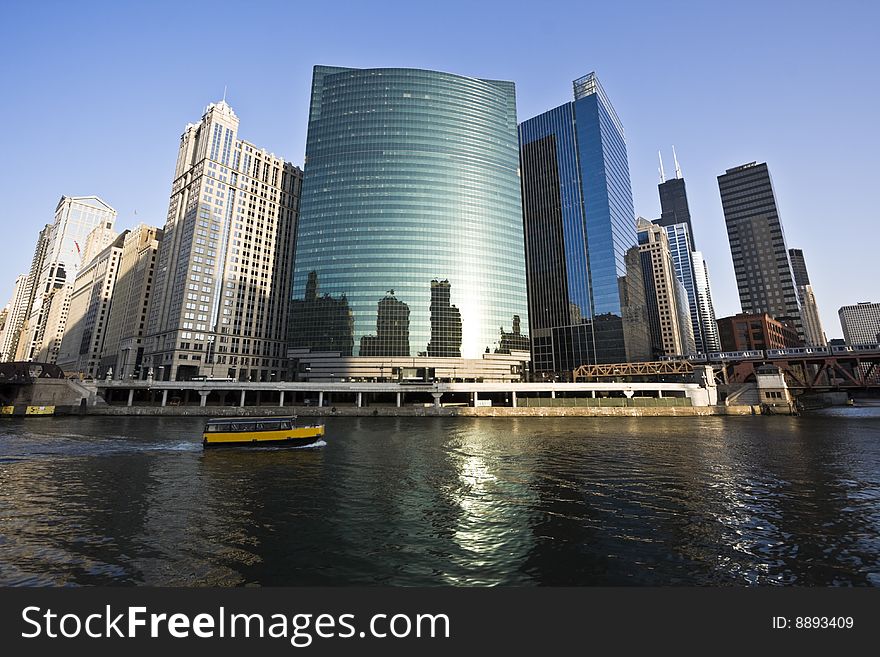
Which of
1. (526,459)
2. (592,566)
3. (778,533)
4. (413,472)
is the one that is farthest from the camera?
(526,459)

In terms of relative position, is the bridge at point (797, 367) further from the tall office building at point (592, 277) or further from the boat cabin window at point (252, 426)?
the boat cabin window at point (252, 426)

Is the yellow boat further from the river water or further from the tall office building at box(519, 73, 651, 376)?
the tall office building at box(519, 73, 651, 376)

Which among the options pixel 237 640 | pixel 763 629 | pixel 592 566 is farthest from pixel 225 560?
pixel 763 629

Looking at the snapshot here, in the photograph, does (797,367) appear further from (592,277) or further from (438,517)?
(438,517)

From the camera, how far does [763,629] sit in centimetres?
1041

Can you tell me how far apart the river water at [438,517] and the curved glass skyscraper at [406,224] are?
104035mm

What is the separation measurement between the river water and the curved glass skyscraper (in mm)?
104035

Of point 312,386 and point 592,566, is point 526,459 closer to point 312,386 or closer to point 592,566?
point 592,566

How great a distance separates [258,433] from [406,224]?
11856 cm

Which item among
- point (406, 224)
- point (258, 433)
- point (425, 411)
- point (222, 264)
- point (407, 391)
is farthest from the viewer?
point (222, 264)

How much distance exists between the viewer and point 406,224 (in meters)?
154

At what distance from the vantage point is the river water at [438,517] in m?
16.3

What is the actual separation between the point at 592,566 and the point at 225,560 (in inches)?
637

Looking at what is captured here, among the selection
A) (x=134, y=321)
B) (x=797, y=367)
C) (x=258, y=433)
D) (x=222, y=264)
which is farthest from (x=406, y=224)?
(x=134, y=321)
